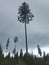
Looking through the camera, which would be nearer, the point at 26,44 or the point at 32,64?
the point at 32,64

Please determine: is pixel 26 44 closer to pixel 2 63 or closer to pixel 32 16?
pixel 32 16

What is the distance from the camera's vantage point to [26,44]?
2109 inches

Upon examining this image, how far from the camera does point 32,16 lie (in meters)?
58.2

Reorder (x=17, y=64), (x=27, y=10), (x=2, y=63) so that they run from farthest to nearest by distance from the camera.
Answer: (x=27, y=10) → (x=17, y=64) → (x=2, y=63)

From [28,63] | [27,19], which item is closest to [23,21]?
[27,19]

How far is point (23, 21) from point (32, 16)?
8.06 feet

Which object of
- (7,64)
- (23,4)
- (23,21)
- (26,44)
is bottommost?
(7,64)

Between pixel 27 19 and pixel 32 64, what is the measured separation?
2866cm

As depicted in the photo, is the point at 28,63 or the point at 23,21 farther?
the point at 23,21

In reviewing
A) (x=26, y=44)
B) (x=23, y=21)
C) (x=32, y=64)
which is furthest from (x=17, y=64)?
(x=23, y=21)

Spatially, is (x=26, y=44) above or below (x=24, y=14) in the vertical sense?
below

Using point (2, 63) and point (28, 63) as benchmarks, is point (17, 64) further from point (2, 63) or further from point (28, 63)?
point (28, 63)

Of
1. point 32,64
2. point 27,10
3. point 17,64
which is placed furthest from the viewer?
point 27,10

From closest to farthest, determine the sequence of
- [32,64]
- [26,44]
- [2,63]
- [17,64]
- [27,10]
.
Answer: [2,63], [17,64], [32,64], [26,44], [27,10]
